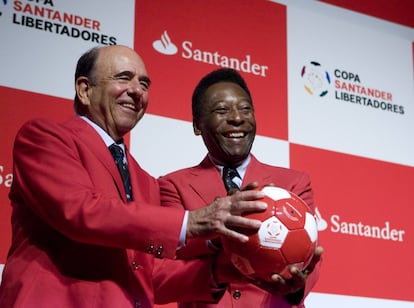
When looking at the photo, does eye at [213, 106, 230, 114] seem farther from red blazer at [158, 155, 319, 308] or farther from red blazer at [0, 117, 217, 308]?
red blazer at [0, 117, 217, 308]

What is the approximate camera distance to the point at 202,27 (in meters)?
3.78

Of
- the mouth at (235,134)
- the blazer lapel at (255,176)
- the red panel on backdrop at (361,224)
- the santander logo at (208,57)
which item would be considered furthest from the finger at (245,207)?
the red panel on backdrop at (361,224)

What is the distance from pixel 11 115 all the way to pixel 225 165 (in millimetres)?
1006

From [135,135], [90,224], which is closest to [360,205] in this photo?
[135,135]

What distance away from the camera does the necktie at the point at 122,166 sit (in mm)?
2146

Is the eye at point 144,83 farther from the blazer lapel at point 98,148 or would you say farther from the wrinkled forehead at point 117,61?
the blazer lapel at point 98,148

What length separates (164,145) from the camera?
344 cm

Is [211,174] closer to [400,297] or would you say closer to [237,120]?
[237,120]

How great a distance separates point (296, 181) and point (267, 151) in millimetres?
1089

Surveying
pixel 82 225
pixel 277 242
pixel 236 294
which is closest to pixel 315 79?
pixel 236 294

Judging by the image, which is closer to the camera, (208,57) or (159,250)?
(159,250)

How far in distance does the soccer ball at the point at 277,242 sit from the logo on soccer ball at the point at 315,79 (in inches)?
83.0

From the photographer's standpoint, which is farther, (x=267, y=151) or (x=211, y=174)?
(x=267, y=151)

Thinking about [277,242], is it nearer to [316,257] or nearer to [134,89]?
[316,257]
